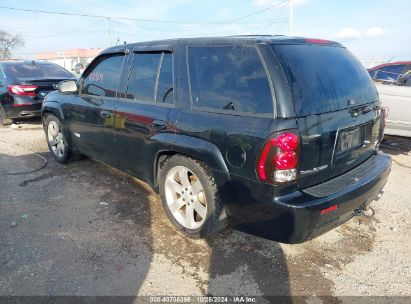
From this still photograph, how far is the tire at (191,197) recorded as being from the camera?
2975 mm

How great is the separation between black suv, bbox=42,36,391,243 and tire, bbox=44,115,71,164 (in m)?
1.80

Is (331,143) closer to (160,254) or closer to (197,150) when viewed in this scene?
(197,150)

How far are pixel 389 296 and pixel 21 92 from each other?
7.77m

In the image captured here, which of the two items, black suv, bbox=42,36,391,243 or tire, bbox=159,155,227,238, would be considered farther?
tire, bbox=159,155,227,238

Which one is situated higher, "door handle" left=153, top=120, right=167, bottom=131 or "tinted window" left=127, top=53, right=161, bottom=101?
"tinted window" left=127, top=53, right=161, bottom=101

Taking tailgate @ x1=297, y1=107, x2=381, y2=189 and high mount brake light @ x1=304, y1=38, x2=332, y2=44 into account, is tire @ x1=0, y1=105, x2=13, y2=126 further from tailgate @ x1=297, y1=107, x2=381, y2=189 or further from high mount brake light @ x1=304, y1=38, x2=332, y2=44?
tailgate @ x1=297, y1=107, x2=381, y2=189

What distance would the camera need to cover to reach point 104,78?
4.26m

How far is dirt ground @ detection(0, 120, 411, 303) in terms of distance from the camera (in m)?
2.70

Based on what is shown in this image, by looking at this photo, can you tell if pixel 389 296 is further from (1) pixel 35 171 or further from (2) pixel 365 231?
(1) pixel 35 171

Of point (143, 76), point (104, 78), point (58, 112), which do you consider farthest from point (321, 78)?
point (58, 112)

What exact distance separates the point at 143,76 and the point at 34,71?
19.3 feet

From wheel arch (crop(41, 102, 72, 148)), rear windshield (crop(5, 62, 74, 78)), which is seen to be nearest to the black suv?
wheel arch (crop(41, 102, 72, 148))

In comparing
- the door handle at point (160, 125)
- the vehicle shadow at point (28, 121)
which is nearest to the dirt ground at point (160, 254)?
the door handle at point (160, 125)

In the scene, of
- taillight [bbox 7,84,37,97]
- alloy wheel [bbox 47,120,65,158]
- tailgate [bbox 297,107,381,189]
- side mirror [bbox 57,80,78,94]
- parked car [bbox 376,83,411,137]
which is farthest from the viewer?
taillight [bbox 7,84,37,97]
